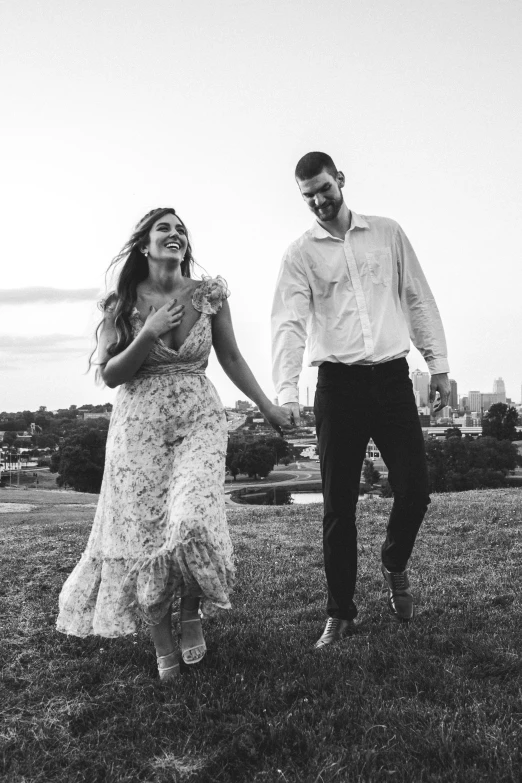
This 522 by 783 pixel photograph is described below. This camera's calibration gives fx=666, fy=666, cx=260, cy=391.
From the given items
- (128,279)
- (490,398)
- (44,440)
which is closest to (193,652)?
(128,279)

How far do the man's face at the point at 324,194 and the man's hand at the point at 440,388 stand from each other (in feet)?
4.35

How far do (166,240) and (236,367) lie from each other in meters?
0.88

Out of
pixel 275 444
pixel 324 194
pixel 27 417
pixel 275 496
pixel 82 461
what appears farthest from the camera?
pixel 27 417

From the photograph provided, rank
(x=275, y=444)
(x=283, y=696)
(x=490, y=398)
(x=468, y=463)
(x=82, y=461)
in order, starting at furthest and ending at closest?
(x=490, y=398) → (x=275, y=444) → (x=82, y=461) → (x=468, y=463) → (x=283, y=696)

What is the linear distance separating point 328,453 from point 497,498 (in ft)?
27.7

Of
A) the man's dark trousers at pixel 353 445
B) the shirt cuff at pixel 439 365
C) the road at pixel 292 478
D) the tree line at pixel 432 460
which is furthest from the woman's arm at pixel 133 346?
the road at pixel 292 478

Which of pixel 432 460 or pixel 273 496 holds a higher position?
pixel 432 460

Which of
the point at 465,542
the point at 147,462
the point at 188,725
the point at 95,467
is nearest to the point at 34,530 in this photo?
the point at 465,542

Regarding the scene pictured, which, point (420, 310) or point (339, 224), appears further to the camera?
point (420, 310)

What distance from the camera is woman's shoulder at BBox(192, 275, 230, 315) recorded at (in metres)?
3.99

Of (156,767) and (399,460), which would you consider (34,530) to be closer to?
(399,460)

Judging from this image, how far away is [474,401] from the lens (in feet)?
375

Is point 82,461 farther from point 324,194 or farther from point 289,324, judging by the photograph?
point 324,194

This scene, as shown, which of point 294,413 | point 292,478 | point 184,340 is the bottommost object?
point 292,478
